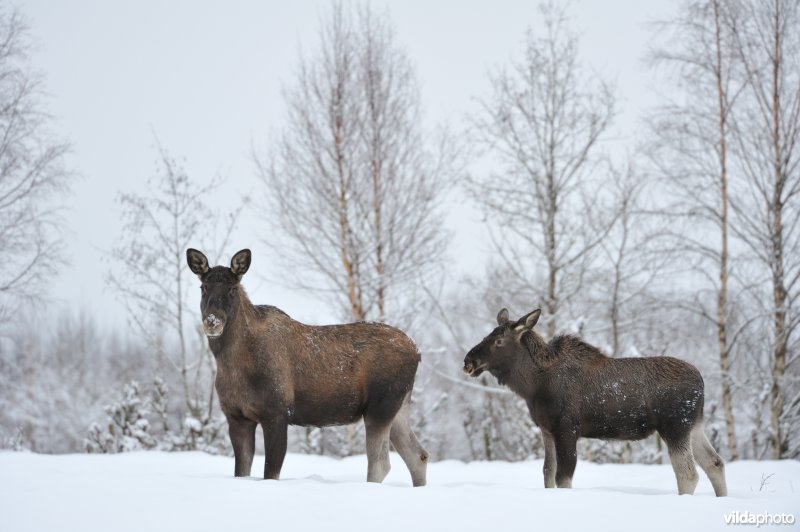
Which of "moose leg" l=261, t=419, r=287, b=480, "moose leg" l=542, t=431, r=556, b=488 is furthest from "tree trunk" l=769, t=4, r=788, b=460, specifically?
"moose leg" l=261, t=419, r=287, b=480

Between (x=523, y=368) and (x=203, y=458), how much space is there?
634 cm

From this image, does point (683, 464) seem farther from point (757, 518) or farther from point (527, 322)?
point (527, 322)

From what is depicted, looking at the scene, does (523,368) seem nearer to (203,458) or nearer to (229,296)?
(229,296)

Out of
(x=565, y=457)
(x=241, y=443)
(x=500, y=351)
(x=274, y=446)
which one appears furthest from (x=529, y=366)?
(x=241, y=443)

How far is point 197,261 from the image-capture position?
24.0ft

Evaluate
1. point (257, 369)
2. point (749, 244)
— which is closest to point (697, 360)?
point (749, 244)

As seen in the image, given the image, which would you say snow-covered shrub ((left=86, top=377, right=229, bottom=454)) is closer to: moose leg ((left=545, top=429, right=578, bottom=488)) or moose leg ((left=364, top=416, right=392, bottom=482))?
moose leg ((left=364, top=416, right=392, bottom=482))

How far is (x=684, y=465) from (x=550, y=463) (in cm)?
139

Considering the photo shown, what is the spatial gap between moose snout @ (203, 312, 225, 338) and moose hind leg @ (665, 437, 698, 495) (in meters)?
4.74

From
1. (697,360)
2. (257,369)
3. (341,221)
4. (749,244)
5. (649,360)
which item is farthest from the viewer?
(697,360)

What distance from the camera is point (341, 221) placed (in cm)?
1730

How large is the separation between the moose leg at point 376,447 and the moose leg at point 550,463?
1.80 meters

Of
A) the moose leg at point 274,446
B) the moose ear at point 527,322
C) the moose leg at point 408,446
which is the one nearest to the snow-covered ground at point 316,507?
the moose leg at point 274,446

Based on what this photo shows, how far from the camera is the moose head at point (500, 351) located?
8367mm
